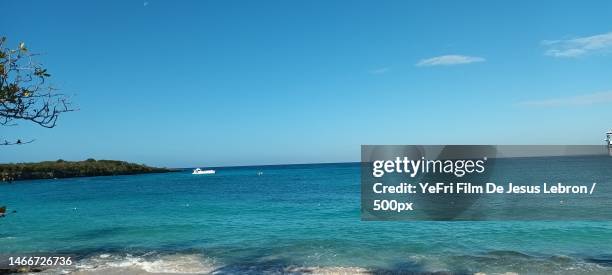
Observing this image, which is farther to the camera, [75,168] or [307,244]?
[75,168]

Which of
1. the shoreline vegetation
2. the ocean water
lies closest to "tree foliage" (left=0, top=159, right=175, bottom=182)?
the shoreline vegetation

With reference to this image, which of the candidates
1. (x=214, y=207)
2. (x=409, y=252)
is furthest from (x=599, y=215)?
(x=214, y=207)

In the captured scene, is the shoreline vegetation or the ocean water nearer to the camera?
the ocean water

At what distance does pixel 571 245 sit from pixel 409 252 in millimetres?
6266

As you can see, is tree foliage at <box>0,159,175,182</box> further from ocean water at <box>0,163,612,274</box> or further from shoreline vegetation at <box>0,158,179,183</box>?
ocean water at <box>0,163,612,274</box>

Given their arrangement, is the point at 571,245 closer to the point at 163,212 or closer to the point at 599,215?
the point at 599,215

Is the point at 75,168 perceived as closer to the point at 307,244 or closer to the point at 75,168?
the point at 75,168

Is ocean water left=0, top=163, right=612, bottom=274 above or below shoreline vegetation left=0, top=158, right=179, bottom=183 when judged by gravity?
below

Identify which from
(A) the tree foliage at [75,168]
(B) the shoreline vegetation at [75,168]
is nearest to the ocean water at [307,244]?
(B) the shoreline vegetation at [75,168]

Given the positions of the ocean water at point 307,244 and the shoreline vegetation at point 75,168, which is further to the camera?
the shoreline vegetation at point 75,168

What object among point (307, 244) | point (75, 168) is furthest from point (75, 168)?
point (307, 244)

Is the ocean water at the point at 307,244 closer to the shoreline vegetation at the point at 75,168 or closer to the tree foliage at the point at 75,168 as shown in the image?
the shoreline vegetation at the point at 75,168

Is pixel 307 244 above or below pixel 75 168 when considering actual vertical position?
below

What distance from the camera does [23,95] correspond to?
5.52 meters
